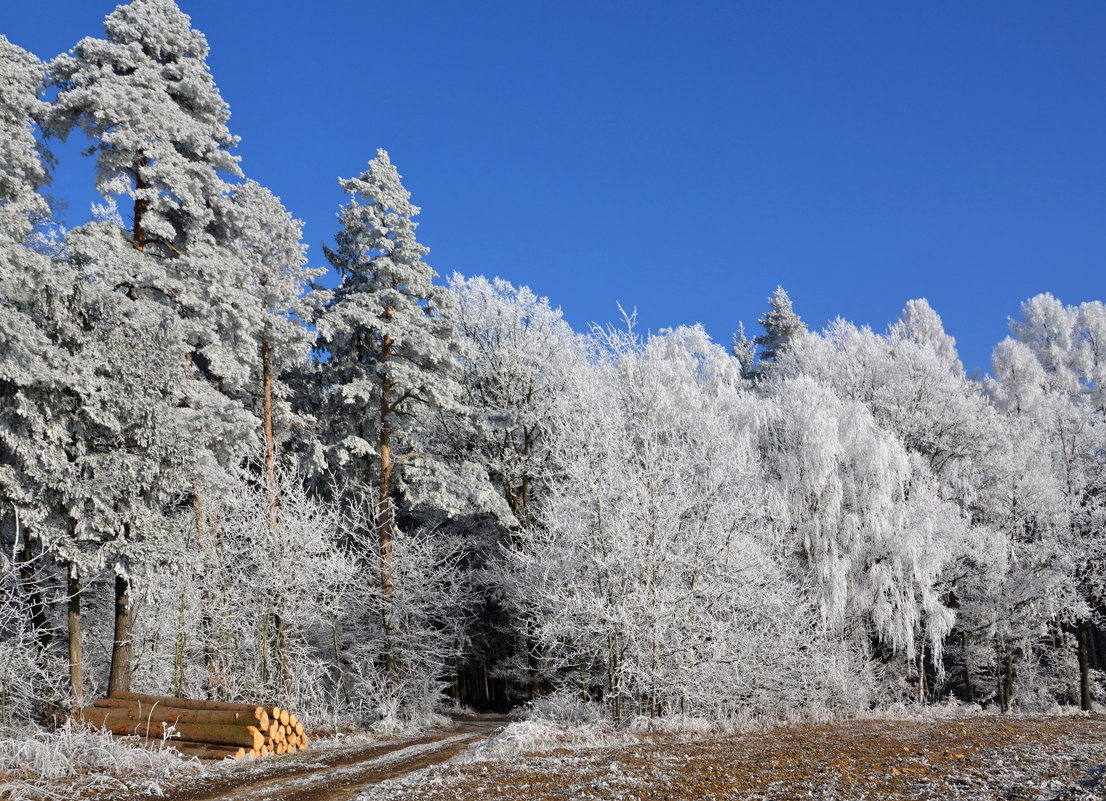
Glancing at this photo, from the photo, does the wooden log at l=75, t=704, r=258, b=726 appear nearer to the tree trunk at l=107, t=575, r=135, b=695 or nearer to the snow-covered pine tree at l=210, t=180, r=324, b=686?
the tree trunk at l=107, t=575, r=135, b=695

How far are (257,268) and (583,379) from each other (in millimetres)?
9783

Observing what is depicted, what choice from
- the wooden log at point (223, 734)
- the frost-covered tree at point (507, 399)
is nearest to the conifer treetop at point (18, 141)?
the wooden log at point (223, 734)

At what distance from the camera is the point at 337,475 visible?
25.3 metres

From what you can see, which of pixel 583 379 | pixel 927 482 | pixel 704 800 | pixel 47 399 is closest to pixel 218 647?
pixel 47 399

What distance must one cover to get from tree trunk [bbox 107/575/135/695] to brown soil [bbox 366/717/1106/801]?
817 centimetres

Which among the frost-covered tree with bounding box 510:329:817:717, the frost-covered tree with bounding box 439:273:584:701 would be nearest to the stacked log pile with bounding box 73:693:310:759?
the frost-covered tree with bounding box 510:329:817:717

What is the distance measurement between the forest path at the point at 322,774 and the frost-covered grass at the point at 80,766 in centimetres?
70

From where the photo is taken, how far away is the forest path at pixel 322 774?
30.2 feet

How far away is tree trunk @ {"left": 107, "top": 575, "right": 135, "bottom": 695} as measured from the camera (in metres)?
14.7

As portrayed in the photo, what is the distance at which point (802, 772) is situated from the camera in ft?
27.2

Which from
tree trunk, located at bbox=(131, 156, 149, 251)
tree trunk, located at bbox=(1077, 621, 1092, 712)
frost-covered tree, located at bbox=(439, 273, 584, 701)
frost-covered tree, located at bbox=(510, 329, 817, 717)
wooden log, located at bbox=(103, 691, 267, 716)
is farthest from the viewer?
tree trunk, located at bbox=(1077, 621, 1092, 712)

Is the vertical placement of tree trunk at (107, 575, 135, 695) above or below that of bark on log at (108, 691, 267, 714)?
above

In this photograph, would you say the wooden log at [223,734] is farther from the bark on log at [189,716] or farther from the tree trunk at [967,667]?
the tree trunk at [967,667]

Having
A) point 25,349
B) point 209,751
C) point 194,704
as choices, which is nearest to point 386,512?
point 194,704
